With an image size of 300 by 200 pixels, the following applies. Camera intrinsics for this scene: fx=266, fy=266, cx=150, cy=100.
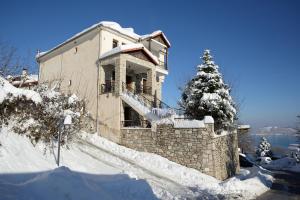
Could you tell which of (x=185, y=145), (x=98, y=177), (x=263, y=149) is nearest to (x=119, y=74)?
(x=185, y=145)

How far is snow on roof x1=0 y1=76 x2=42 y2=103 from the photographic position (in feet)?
32.6

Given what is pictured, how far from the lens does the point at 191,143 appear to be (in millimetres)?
16062

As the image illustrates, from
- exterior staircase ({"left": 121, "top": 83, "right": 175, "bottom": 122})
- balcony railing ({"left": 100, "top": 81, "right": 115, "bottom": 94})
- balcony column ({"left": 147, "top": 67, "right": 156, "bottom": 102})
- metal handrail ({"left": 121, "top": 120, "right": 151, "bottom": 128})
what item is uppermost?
balcony column ({"left": 147, "top": 67, "right": 156, "bottom": 102})

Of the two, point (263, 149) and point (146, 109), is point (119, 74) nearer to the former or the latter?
point (146, 109)

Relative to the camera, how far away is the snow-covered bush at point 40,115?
32.4 feet

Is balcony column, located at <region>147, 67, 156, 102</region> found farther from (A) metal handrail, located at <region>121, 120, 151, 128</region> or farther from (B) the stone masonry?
(B) the stone masonry

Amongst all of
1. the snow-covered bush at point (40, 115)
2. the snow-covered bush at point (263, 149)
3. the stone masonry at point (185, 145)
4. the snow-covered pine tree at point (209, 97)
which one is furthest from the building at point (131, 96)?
the snow-covered bush at point (263, 149)

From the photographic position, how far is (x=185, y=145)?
53.2 feet

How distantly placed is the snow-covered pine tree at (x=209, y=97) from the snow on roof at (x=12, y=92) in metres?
11.2

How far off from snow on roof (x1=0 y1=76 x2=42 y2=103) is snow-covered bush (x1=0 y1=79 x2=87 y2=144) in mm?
87

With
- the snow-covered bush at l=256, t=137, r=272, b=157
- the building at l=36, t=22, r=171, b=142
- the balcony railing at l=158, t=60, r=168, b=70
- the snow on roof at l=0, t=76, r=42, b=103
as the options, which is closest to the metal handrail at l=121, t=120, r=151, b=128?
the building at l=36, t=22, r=171, b=142

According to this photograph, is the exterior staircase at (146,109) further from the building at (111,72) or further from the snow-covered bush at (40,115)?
the snow-covered bush at (40,115)

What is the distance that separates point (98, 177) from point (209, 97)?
1127 centimetres

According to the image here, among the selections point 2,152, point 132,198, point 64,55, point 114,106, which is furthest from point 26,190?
point 64,55
